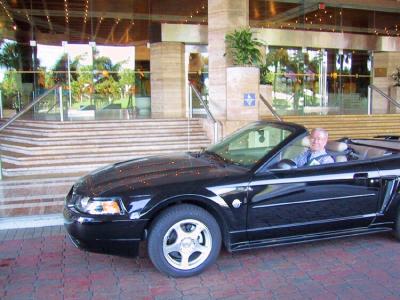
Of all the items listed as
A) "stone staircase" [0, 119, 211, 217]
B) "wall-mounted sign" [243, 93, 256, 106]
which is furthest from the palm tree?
"wall-mounted sign" [243, 93, 256, 106]

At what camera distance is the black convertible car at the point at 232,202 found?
4055 mm

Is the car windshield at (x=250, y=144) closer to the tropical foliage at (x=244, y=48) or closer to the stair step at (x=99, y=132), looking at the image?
the tropical foliage at (x=244, y=48)

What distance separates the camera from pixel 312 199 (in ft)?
14.7

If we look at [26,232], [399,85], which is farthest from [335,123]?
[26,232]

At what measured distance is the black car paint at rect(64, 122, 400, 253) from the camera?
405 centimetres

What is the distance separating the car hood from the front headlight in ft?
0.21

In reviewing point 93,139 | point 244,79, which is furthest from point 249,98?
point 93,139

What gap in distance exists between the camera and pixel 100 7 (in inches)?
675

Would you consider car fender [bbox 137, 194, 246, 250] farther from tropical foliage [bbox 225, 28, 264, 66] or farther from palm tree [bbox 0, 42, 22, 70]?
palm tree [bbox 0, 42, 22, 70]

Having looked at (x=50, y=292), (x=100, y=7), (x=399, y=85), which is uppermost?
(x=100, y=7)

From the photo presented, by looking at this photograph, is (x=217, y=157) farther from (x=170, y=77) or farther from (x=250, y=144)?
(x=170, y=77)

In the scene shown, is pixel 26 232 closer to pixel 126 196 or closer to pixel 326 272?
pixel 126 196

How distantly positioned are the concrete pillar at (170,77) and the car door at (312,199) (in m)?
11.9

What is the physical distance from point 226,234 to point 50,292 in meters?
1.62
